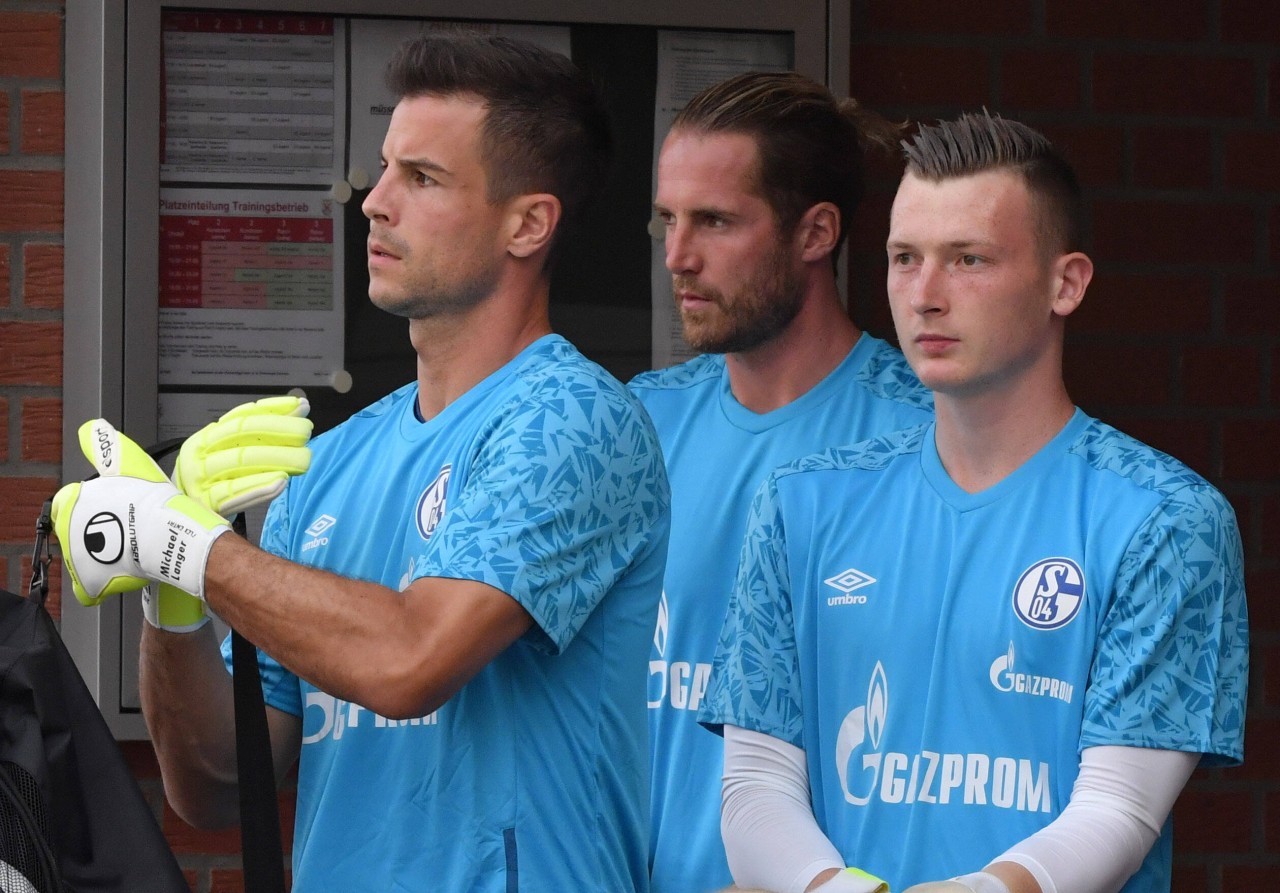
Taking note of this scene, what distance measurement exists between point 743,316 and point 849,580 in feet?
1.78

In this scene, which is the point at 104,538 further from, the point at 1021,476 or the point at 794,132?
the point at 794,132

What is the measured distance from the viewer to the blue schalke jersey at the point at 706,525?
2.16 meters

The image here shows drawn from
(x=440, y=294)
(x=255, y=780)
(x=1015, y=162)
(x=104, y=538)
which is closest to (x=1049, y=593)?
(x=1015, y=162)

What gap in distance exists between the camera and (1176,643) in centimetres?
175

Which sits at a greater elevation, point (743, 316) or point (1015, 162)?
point (1015, 162)

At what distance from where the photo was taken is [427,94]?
6.40ft

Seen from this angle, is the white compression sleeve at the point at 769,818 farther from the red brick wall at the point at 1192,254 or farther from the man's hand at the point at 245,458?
the red brick wall at the point at 1192,254

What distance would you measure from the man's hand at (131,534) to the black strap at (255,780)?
0.10 meters

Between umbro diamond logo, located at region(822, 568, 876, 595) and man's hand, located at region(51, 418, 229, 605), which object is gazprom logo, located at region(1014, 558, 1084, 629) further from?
man's hand, located at region(51, 418, 229, 605)

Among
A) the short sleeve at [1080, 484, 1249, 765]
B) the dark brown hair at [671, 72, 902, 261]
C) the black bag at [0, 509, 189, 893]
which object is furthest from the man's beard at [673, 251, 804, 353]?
the black bag at [0, 509, 189, 893]

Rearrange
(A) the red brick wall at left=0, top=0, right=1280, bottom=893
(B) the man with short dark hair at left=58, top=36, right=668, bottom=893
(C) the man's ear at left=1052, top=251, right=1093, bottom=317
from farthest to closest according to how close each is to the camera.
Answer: (A) the red brick wall at left=0, top=0, right=1280, bottom=893
(C) the man's ear at left=1052, top=251, right=1093, bottom=317
(B) the man with short dark hair at left=58, top=36, right=668, bottom=893

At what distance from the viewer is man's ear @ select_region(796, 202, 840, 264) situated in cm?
246

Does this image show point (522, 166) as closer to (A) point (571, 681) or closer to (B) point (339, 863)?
(A) point (571, 681)

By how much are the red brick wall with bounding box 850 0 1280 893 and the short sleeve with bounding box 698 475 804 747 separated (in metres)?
1.21
